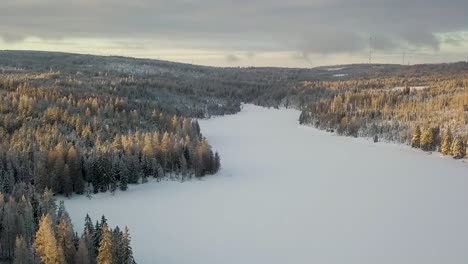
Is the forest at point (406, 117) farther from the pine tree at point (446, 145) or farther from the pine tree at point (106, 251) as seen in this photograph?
the pine tree at point (106, 251)

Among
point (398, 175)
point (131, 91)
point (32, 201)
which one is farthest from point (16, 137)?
point (131, 91)

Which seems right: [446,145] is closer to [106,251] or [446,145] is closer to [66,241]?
[106,251]

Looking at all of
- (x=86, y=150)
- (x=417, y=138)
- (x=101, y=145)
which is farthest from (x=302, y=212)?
(x=417, y=138)

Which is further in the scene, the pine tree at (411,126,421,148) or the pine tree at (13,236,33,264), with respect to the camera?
the pine tree at (411,126,421,148)

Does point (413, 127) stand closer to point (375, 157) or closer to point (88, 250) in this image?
point (375, 157)

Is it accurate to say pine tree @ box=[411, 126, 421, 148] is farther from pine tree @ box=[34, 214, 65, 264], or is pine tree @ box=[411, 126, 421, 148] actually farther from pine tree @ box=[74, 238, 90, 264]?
pine tree @ box=[34, 214, 65, 264]

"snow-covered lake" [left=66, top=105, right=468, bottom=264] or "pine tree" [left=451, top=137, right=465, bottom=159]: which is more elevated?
"pine tree" [left=451, top=137, right=465, bottom=159]

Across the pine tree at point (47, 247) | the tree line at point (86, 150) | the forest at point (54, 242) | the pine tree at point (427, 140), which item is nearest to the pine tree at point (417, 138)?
the pine tree at point (427, 140)

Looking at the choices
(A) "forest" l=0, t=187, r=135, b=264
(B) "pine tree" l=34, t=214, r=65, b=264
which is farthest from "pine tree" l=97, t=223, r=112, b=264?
(B) "pine tree" l=34, t=214, r=65, b=264
